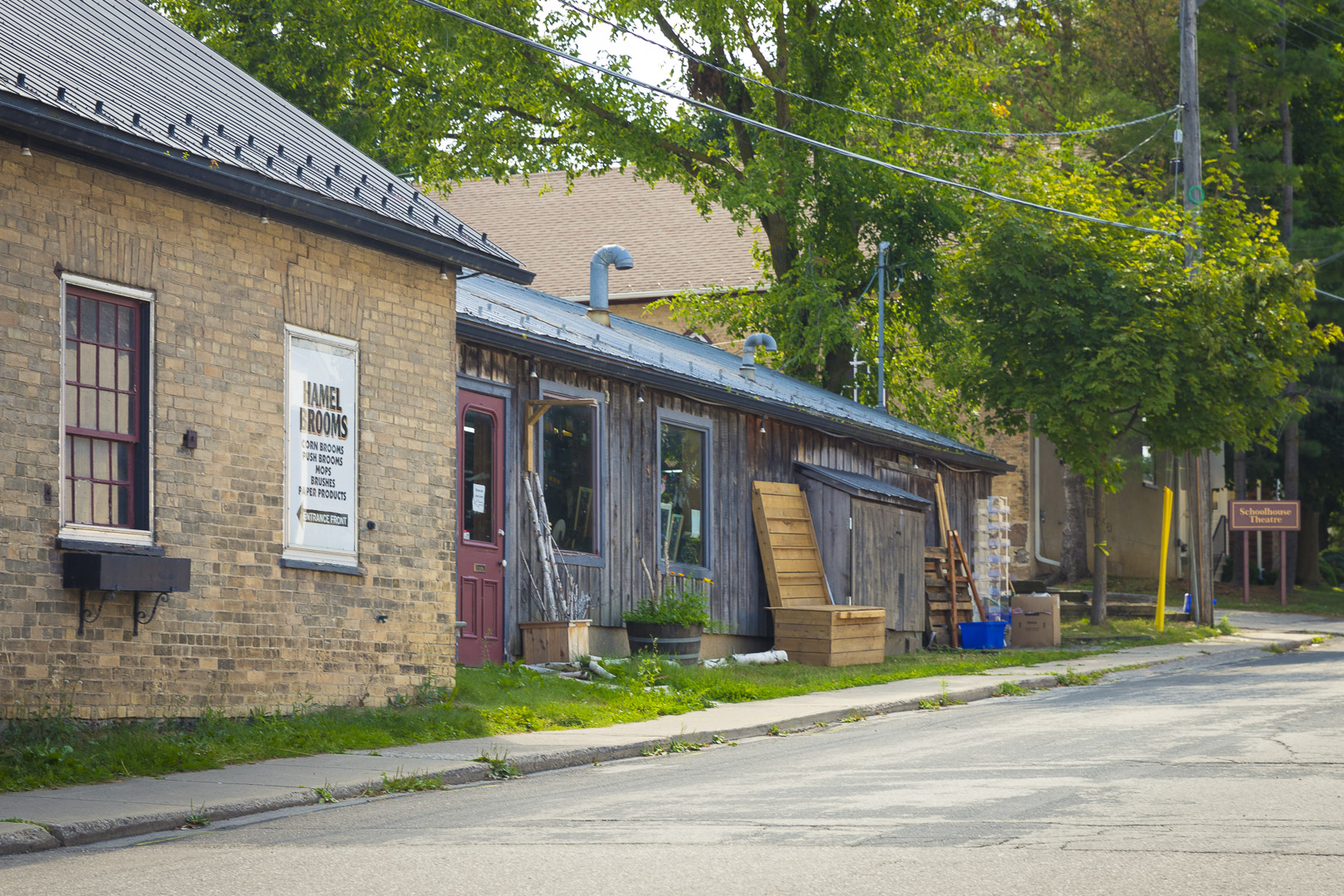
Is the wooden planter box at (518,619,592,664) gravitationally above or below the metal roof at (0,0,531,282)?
below

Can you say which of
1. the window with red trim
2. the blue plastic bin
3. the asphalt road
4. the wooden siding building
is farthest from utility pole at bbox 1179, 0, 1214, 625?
the window with red trim

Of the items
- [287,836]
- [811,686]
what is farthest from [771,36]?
[287,836]

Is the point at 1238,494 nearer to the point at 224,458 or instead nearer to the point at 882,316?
the point at 882,316

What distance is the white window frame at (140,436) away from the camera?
34.1 feet

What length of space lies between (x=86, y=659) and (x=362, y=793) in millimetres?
2331

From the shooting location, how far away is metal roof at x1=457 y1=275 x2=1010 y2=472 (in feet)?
53.2

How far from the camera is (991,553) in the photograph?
89.9 feet

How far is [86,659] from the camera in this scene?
1036 cm

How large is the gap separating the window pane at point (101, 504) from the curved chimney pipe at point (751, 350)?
1364cm

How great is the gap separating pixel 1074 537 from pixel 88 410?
30050mm

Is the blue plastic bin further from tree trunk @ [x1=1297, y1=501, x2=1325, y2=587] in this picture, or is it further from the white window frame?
tree trunk @ [x1=1297, y1=501, x2=1325, y2=587]

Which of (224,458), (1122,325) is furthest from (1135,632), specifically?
(224,458)

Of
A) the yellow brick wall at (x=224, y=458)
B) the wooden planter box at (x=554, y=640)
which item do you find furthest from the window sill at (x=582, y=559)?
the yellow brick wall at (x=224, y=458)

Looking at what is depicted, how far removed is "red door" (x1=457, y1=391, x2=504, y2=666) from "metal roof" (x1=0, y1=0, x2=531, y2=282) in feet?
6.39
